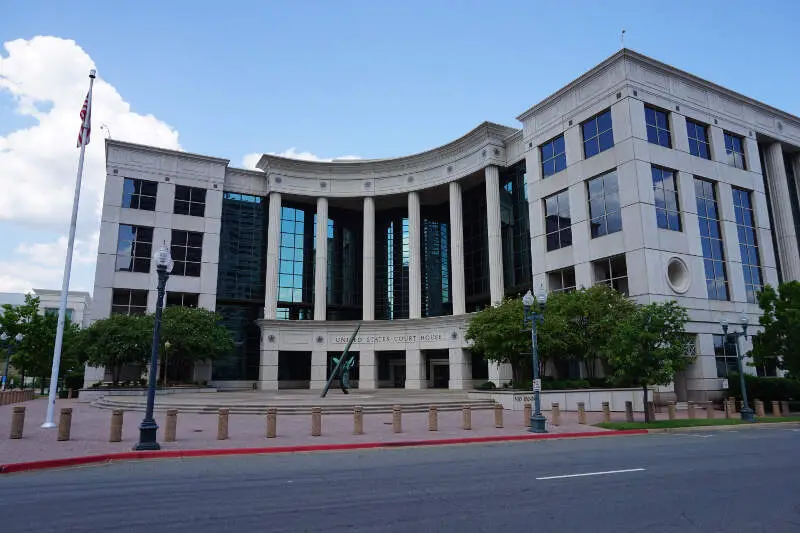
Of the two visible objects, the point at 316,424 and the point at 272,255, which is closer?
the point at 316,424

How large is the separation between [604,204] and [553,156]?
7.03 metres

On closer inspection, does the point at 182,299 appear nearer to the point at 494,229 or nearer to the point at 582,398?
the point at 494,229

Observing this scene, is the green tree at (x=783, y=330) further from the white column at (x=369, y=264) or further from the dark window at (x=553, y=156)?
the white column at (x=369, y=264)

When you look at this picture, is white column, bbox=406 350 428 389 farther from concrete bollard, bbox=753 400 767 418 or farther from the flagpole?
the flagpole

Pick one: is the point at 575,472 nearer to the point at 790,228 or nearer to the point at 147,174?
the point at 790,228

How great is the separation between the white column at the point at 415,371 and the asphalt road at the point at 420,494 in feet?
122

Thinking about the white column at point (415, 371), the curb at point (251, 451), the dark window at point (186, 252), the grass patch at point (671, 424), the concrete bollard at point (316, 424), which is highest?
the dark window at point (186, 252)

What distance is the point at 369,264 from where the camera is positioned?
5622cm

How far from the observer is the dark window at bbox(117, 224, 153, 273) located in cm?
5109

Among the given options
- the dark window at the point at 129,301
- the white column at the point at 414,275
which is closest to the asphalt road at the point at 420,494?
the white column at the point at 414,275

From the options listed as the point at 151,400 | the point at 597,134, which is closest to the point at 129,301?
the point at 151,400

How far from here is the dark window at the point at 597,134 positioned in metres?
38.4

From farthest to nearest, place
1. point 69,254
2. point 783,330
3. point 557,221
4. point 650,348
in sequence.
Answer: point 557,221 → point 783,330 → point 650,348 → point 69,254

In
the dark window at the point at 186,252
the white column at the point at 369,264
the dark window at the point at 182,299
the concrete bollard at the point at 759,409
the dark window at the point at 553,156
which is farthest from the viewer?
the white column at the point at 369,264
